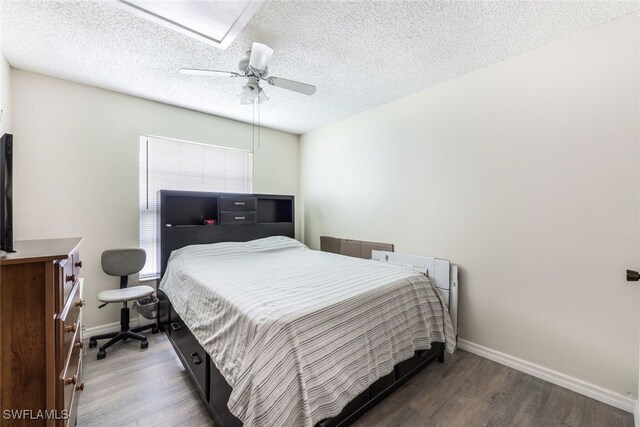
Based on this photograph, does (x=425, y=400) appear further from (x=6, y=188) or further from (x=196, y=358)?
A: (x=6, y=188)

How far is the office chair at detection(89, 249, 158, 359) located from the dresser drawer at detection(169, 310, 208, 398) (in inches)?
18.0

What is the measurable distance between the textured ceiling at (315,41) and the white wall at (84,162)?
0.22 metres

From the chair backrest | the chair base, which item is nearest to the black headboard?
the chair backrest

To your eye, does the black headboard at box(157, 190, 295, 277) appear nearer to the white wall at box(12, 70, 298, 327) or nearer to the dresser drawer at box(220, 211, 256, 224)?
the dresser drawer at box(220, 211, 256, 224)

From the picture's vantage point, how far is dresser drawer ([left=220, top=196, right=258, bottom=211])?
11.0 ft

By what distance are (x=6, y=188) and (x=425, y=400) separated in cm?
262

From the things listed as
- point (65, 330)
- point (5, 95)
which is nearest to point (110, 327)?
point (65, 330)

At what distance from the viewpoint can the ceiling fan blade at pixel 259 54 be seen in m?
1.81

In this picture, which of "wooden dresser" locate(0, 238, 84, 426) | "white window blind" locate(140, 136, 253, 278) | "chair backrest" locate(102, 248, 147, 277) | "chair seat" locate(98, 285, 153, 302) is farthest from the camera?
"white window blind" locate(140, 136, 253, 278)

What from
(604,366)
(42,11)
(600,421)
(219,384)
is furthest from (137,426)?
(604,366)

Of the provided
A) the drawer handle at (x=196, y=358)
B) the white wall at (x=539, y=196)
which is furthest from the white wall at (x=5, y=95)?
the white wall at (x=539, y=196)

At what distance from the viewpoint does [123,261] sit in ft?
9.07

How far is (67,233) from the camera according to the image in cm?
262

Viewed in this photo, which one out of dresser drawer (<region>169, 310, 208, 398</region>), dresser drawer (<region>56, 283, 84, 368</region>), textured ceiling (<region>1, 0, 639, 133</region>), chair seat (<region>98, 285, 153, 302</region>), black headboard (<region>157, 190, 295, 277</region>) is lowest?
dresser drawer (<region>169, 310, 208, 398</region>)
